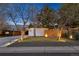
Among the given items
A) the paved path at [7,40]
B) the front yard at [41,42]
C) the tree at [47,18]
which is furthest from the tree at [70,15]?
the paved path at [7,40]

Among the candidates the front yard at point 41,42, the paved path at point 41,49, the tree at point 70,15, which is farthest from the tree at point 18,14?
the tree at point 70,15

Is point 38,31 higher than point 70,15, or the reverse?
point 70,15

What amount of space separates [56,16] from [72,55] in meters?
0.74

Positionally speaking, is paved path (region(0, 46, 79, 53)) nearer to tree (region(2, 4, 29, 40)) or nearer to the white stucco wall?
the white stucco wall

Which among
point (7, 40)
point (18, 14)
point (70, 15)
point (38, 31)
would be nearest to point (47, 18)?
point (38, 31)

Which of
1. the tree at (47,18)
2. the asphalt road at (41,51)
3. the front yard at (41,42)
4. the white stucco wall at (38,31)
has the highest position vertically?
the tree at (47,18)

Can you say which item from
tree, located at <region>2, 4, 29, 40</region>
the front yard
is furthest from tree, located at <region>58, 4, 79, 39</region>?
tree, located at <region>2, 4, 29, 40</region>

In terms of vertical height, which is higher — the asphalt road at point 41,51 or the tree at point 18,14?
the tree at point 18,14

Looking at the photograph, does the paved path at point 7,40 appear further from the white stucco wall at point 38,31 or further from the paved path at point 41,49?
the white stucco wall at point 38,31

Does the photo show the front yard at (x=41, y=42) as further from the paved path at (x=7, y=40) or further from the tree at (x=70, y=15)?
the tree at (x=70, y=15)

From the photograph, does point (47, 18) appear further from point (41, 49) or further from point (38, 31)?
point (41, 49)

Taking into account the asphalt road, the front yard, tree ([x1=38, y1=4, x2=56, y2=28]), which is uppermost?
tree ([x1=38, y1=4, x2=56, y2=28])

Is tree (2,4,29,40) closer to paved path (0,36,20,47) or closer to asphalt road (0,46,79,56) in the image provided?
paved path (0,36,20,47)

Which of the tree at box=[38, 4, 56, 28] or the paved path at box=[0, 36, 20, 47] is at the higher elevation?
the tree at box=[38, 4, 56, 28]
